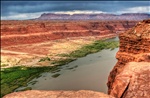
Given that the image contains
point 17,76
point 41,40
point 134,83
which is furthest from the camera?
point 41,40

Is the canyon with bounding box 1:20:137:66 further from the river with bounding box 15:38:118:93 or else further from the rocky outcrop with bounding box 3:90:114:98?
the rocky outcrop with bounding box 3:90:114:98

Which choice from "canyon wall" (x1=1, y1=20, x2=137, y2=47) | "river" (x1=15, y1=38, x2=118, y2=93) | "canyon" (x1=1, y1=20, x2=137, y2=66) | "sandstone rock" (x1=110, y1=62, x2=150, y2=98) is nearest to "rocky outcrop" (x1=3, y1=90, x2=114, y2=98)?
"sandstone rock" (x1=110, y1=62, x2=150, y2=98)

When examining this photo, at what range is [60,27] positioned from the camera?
336ft

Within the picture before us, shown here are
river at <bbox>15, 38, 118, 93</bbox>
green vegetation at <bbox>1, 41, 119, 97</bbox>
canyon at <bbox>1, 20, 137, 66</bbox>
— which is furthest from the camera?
canyon at <bbox>1, 20, 137, 66</bbox>

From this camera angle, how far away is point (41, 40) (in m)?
80.6

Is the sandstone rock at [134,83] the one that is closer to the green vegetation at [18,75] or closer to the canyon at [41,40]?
the green vegetation at [18,75]

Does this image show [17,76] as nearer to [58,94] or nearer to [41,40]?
[58,94]

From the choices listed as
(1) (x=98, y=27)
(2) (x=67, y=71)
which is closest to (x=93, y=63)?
(2) (x=67, y=71)

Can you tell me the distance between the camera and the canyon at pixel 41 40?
2056 inches

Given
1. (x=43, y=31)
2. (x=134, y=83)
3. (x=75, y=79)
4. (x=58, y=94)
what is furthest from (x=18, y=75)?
(x=43, y=31)

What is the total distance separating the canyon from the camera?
5222cm

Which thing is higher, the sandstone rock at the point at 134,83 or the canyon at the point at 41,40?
the sandstone rock at the point at 134,83

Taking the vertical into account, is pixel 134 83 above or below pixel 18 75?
A: above

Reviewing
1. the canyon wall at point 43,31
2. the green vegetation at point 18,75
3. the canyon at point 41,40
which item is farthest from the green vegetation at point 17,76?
the canyon wall at point 43,31
